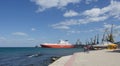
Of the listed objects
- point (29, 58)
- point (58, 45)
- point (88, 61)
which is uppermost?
point (58, 45)

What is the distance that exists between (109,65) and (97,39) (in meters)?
125

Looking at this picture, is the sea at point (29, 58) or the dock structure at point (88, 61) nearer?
the dock structure at point (88, 61)

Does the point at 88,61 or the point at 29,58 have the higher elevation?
the point at 88,61

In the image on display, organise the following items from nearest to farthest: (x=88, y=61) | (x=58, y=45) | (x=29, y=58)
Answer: (x=88, y=61), (x=29, y=58), (x=58, y=45)

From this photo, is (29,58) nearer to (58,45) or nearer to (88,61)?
(88,61)

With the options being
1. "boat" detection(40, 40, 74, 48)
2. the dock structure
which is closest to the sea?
the dock structure

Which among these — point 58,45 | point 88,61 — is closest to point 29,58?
point 88,61

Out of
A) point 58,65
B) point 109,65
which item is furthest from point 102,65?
point 58,65

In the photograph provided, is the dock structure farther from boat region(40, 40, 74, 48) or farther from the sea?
boat region(40, 40, 74, 48)

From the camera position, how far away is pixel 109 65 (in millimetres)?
18016

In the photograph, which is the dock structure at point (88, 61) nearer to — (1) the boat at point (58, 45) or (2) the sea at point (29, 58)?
(2) the sea at point (29, 58)

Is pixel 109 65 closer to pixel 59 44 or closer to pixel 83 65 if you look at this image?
pixel 83 65

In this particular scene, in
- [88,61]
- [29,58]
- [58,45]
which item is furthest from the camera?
[58,45]

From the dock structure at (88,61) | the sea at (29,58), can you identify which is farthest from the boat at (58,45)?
the dock structure at (88,61)
